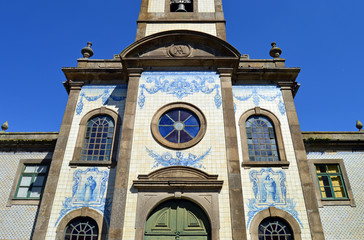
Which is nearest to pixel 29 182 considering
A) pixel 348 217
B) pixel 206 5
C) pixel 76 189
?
pixel 76 189

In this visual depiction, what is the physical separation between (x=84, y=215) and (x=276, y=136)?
779cm

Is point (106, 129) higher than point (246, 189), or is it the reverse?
point (106, 129)

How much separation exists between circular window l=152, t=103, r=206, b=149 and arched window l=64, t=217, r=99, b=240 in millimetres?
3785

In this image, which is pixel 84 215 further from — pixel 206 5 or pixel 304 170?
pixel 206 5

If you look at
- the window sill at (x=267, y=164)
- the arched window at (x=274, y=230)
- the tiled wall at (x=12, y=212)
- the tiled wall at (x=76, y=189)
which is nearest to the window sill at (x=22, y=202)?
the tiled wall at (x=12, y=212)

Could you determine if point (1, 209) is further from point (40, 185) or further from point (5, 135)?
point (5, 135)

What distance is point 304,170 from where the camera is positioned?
36.9 ft

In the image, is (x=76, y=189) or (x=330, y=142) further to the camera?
(x=330, y=142)

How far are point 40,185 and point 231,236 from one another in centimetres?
812

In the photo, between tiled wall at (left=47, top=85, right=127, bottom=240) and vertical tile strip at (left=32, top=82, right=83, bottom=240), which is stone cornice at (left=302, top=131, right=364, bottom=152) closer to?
tiled wall at (left=47, top=85, right=127, bottom=240)

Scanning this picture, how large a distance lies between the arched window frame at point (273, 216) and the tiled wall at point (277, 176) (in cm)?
12

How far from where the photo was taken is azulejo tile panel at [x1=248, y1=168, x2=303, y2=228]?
1064 centimetres

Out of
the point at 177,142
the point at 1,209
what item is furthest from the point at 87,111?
the point at 1,209

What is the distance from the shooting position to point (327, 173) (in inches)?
505
